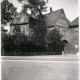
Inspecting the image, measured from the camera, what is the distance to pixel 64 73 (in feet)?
5.95

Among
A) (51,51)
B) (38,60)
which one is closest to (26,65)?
(38,60)

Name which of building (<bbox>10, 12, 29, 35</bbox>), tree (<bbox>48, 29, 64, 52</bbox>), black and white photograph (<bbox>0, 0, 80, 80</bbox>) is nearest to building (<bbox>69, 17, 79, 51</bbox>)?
black and white photograph (<bbox>0, 0, 80, 80</bbox>)

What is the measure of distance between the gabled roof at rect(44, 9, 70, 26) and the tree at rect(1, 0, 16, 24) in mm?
429

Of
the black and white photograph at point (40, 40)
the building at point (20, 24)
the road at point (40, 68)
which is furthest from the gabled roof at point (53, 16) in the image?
the road at point (40, 68)

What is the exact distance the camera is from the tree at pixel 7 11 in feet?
7.07

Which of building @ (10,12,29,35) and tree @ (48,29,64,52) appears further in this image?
building @ (10,12,29,35)

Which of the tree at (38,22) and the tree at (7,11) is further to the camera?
the tree at (7,11)

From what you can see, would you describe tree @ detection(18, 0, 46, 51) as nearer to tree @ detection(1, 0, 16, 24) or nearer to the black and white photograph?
the black and white photograph

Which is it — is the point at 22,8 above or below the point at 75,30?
above

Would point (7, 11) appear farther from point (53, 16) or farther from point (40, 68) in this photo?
point (40, 68)

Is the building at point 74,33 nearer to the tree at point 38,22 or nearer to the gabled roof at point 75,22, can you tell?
the gabled roof at point 75,22

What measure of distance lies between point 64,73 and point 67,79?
7 cm

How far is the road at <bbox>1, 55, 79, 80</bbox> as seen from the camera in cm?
180

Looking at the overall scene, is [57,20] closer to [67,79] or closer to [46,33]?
[46,33]
